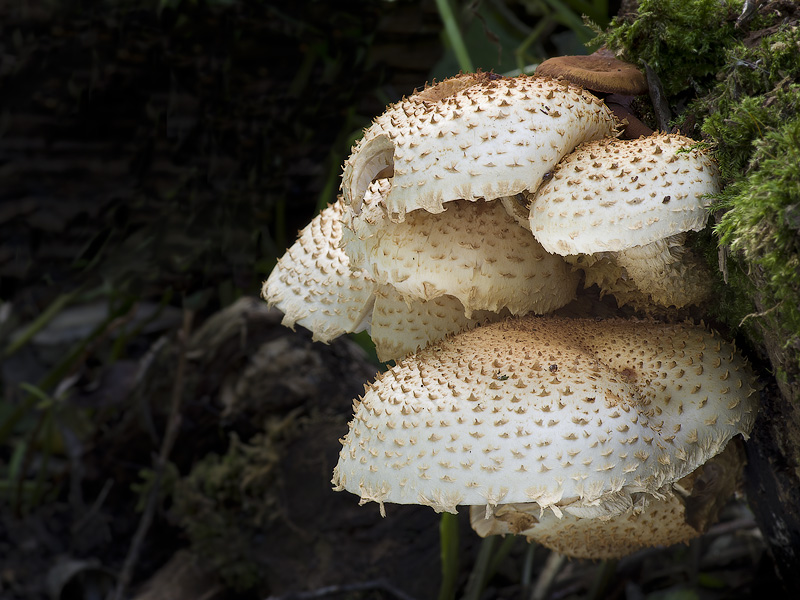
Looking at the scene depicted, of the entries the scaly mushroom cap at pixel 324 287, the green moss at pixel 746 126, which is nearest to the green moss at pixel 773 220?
the green moss at pixel 746 126

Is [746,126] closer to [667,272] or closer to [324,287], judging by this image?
[667,272]

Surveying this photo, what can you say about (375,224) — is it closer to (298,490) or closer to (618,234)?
(618,234)

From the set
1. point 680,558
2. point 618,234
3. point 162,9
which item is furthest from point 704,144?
point 162,9

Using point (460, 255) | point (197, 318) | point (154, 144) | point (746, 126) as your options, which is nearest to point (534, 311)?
point (460, 255)

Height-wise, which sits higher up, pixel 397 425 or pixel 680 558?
pixel 397 425

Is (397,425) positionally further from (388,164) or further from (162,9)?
(162,9)

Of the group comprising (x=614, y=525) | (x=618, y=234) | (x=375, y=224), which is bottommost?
(x=614, y=525)

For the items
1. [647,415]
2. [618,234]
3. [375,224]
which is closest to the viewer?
[618,234]

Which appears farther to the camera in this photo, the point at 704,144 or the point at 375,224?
the point at 375,224

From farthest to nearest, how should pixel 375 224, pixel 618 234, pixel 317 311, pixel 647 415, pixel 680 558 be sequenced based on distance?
pixel 680 558
pixel 317 311
pixel 375 224
pixel 647 415
pixel 618 234
